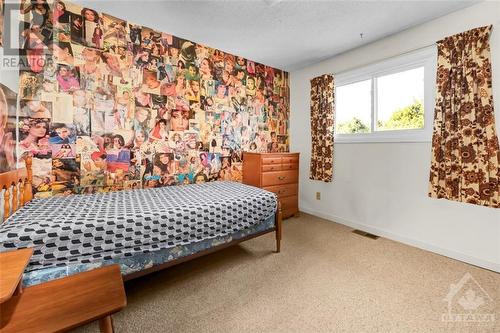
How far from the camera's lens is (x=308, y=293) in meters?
1.88

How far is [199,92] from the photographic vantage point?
330cm

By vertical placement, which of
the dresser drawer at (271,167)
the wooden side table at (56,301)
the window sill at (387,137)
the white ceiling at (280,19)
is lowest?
the wooden side table at (56,301)

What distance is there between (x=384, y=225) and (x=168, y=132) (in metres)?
3.13

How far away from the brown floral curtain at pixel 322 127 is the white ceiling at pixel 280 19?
577 mm

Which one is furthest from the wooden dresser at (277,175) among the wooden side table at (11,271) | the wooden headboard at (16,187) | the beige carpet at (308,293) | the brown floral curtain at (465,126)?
the wooden side table at (11,271)

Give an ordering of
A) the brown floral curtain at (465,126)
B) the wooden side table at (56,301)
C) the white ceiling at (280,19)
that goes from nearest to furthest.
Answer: the wooden side table at (56,301)
the brown floral curtain at (465,126)
the white ceiling at (280,19)

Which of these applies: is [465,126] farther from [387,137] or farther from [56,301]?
[56,301]

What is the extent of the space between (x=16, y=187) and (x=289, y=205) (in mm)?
3265

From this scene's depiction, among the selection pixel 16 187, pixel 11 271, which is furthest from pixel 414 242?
pixel 16 187

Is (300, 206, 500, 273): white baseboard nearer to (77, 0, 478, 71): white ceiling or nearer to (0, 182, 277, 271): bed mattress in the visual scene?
(0, 182, 277, 271): bed mattress

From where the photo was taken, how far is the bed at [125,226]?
1.40 meters

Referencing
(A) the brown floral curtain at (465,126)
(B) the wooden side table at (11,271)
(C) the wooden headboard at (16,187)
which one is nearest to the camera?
(B) the wooden side table at (11,271)

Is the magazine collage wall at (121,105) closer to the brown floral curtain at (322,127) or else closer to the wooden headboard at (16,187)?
the wooden headboard at (16,187)

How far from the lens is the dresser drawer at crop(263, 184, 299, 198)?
3624 mm
